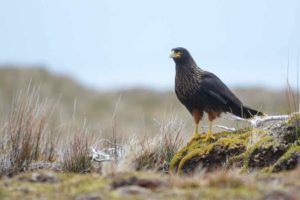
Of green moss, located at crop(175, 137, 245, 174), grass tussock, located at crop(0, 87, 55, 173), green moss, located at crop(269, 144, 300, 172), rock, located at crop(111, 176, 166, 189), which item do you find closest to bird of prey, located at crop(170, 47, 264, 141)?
green moss, located at crop(175, 137, 245, 174)

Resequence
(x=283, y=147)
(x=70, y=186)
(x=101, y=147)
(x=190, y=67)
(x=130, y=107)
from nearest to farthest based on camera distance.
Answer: (x=70, y=186), (x=283, y=147), (x=190, y=67), (x=101, y=147), (x=130, y=107)

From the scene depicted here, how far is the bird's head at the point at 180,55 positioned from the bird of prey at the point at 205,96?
140 millimetres

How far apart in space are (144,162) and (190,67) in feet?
5.06

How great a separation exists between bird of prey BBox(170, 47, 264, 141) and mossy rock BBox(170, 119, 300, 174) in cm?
36

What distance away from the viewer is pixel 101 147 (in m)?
10.2

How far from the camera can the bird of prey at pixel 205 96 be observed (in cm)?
879

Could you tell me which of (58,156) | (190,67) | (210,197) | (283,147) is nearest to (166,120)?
(190,67)

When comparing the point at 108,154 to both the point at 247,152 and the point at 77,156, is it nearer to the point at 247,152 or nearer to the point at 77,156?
the point at 77,156

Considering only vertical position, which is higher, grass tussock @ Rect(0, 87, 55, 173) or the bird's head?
the bird's head

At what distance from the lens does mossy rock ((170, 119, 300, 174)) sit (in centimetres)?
757

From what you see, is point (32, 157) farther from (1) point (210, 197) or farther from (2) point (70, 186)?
(1) point (210, 197)

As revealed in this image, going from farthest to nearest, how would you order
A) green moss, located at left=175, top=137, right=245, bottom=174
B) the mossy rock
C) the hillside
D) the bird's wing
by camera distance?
the hillside, the bird's wing, green moss, located at left=175, top=137, right=245, bottom=174, the mossy rock

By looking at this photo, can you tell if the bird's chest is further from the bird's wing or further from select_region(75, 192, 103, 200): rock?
select_region(75, 192, 103, 200): rock

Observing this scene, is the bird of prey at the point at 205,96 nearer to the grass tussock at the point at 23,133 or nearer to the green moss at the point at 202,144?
the green moss at the point at 202,144
